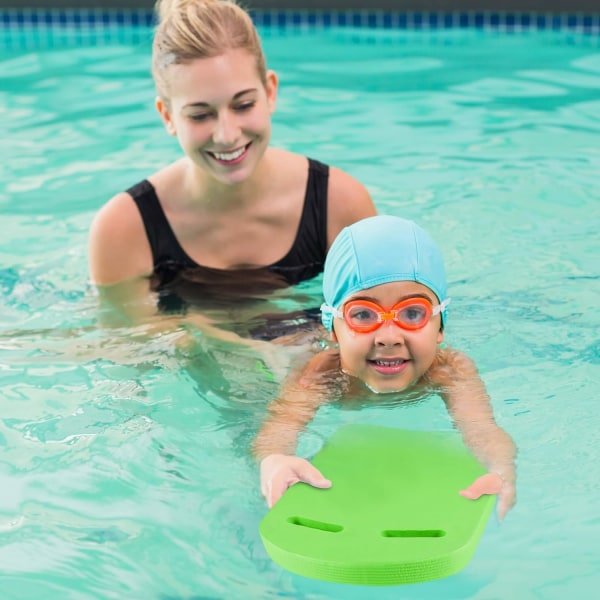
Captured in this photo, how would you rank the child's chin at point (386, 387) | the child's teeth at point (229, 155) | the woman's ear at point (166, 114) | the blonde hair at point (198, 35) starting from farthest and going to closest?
the woman's ear at point (166, 114), the child's teeth at point (229, 155), the blonde hair at point (198, 35), the child's chin at point (386, 387)

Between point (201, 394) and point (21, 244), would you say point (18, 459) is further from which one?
point (21, 244)

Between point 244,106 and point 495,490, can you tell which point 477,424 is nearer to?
point 495,490

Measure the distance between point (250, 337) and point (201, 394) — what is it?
0.46m

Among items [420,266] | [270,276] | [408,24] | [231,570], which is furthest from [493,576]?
[408,24]

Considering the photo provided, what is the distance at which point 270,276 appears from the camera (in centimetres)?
496

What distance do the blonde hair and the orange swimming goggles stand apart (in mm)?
1282

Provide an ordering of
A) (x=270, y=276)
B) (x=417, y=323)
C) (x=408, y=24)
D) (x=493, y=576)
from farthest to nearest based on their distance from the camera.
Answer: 1. (x=408, y=24)
2. (x=270, y=276)
3. (x=417, y=323)
4. (x=493, y=576)

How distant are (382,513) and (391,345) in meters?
0.64

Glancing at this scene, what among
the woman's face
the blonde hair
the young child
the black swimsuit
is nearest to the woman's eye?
the woman's face

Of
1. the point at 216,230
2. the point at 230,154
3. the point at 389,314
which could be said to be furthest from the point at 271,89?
the point at 389,314

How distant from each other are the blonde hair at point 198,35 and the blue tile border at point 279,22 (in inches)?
252

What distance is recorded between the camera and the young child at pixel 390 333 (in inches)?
142

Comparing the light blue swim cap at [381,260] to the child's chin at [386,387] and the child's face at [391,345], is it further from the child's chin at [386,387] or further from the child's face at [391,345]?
the child's chin at [386,387]

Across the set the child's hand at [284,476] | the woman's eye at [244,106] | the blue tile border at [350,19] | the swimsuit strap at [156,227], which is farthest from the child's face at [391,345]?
the blue tile border at [350,19]
